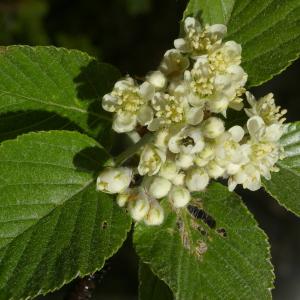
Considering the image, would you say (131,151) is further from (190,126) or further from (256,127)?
(256,127)

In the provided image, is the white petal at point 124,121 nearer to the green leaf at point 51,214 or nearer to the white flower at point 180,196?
the green leaf at point 51,214

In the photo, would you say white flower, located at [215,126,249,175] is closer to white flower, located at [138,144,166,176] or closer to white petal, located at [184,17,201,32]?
white flower, located at [138,144,166,176]

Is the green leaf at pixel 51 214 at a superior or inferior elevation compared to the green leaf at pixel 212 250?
superior

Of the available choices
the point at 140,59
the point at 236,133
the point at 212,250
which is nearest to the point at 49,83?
the point at 236,133

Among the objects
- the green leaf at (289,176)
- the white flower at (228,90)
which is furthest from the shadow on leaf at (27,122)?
the green leaf at (289,176)

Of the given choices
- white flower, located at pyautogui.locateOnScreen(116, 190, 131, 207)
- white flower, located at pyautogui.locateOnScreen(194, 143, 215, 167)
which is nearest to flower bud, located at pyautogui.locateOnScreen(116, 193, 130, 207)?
white flower, located at pyautogui.locateOnScreen(116, 190, 131, 207)

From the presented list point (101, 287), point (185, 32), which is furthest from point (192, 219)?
point (101, 287)

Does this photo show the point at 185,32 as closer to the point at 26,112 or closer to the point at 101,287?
the point at 26,112
